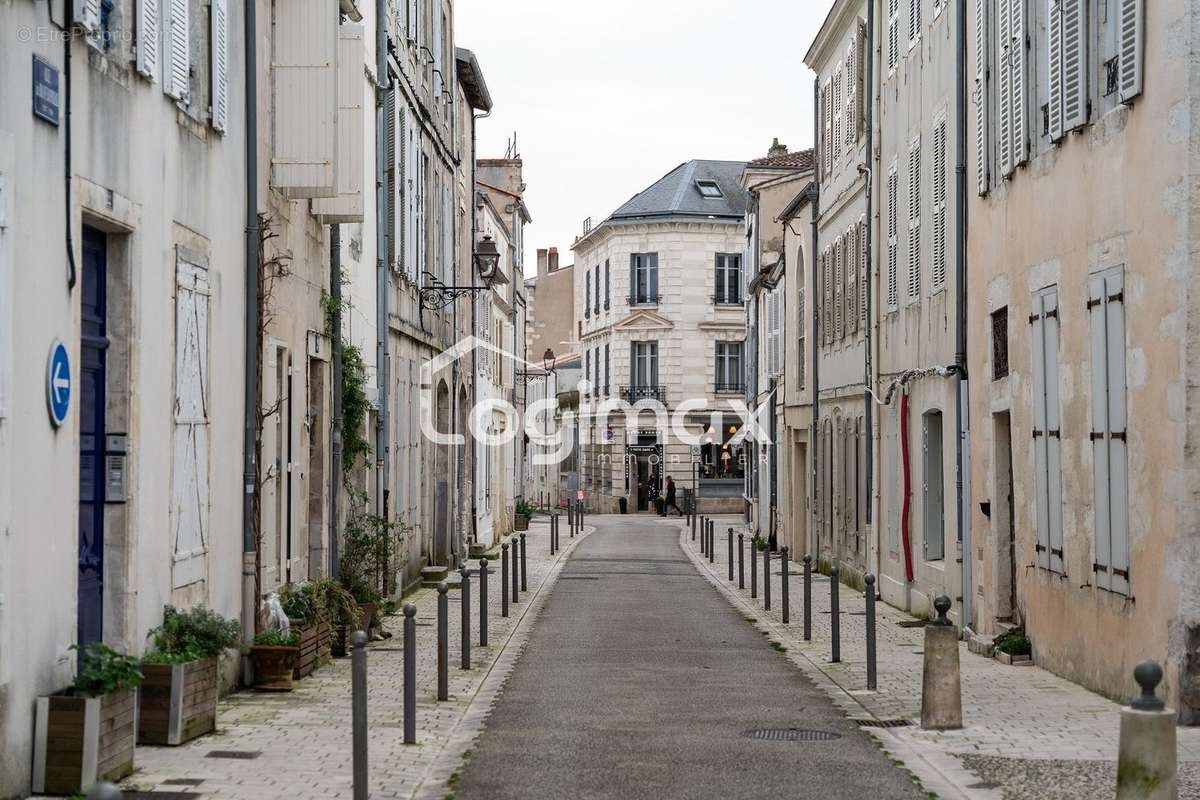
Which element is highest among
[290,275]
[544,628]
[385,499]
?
[290,275]

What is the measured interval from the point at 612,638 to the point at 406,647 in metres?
6.64

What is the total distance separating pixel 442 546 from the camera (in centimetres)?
2698

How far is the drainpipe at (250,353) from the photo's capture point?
11.9 m

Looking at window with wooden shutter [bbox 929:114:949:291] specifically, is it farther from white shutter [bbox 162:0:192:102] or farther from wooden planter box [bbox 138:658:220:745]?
wooden planter box [bbox 138:658:220:745]

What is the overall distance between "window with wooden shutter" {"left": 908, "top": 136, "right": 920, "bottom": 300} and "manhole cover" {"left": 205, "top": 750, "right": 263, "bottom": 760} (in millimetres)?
12121

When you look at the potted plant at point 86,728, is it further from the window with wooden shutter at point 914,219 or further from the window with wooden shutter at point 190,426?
the window with wooden shutter at point 914,219

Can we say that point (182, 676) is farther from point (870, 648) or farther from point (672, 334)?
point (672, 334)

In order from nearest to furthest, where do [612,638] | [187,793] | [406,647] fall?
[187,793], [406,647], [612,638]

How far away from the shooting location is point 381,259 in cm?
1889

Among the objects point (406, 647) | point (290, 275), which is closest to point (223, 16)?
point (290, 275)

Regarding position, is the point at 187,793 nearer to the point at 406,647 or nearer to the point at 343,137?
the point at 406,647

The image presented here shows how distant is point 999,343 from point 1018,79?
2.54 meters

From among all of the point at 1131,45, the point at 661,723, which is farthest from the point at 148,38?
the point at 1131,45

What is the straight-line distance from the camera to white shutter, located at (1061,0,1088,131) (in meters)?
11.9
